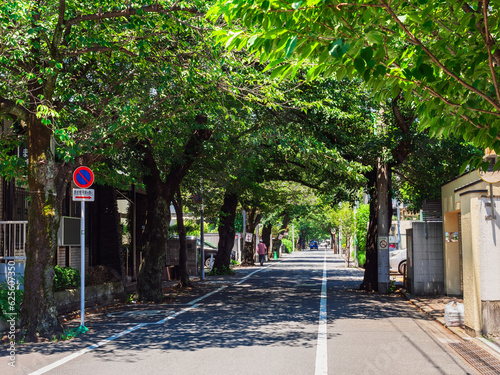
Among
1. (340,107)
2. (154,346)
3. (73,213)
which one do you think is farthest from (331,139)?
(154,346)

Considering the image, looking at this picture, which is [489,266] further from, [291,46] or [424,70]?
[291,46]

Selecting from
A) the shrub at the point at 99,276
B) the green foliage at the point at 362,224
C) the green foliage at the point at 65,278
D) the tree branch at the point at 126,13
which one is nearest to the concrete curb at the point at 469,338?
the tree branch at the point at 126,13

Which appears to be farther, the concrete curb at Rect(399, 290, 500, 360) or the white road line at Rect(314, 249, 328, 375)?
the concrete curb at Rect(399, 290, 500, 360)

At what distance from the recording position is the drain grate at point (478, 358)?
755 centimetres

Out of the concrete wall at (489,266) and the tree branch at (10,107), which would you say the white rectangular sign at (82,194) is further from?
the concrete wall at (489,266)

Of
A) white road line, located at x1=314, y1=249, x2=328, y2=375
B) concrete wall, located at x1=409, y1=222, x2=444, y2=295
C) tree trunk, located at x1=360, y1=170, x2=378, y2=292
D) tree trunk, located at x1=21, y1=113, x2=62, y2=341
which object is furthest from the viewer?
tree trunk, located at x1=360, y1=170, x2=378, y2=292

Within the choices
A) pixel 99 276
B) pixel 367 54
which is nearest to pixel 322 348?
pixel 367 54

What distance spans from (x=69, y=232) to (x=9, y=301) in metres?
8.36

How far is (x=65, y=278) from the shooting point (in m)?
14.4

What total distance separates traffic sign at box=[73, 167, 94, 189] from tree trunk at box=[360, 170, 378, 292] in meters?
11.5

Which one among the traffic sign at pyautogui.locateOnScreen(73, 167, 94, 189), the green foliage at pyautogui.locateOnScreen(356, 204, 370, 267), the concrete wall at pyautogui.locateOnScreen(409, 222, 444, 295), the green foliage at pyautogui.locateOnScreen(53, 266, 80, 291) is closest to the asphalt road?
the green foliage at pyautogui.locateOnScreen(53, 266, 80, 291)

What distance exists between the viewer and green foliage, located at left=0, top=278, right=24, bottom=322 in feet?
35.3

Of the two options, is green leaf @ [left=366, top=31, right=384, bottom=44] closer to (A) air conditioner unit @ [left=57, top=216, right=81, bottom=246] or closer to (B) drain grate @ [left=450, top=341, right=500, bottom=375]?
(B) drain grate @ [left=450, top=341, right=500, bottom=375]

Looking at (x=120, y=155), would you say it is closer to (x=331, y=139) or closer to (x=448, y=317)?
(x=331, y=139)
